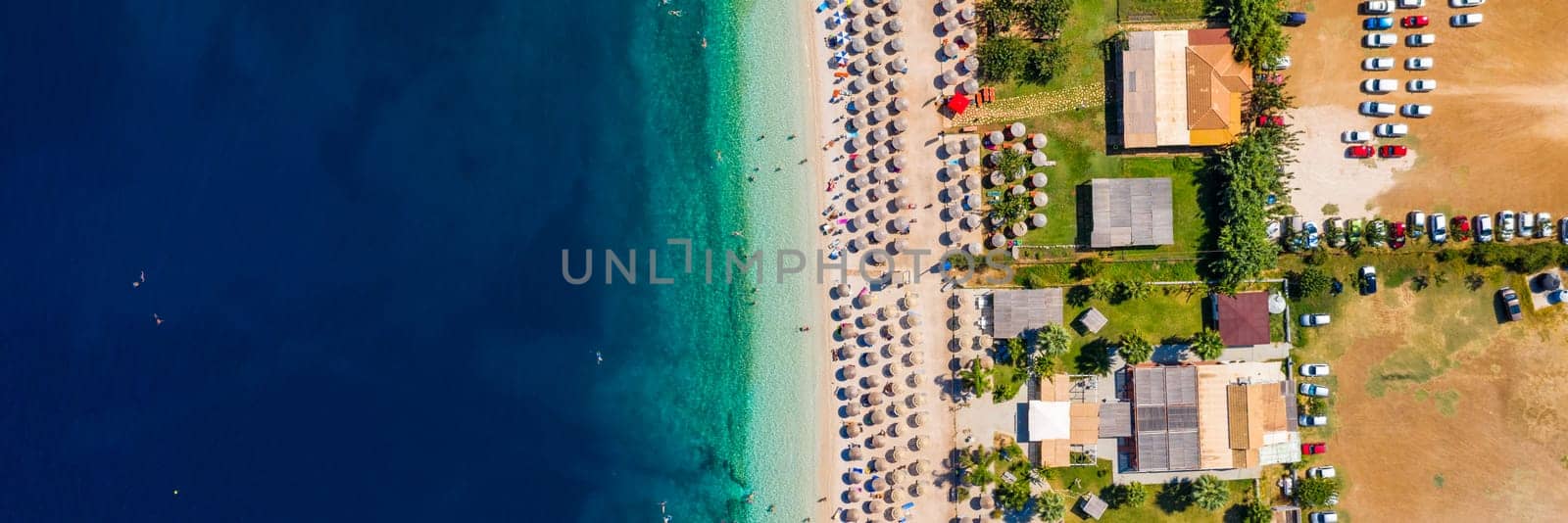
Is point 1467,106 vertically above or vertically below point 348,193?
above

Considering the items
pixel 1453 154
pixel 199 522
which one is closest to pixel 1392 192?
pixel 1453 154

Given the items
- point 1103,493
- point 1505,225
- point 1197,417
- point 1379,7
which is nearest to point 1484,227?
point 1505,225

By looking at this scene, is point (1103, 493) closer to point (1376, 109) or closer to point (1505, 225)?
point (1376, 109)

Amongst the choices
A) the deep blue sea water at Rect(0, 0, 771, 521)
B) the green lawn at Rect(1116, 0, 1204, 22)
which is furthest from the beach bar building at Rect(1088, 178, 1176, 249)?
the deep blue sea water at Rect(0, 0, 771, 521)

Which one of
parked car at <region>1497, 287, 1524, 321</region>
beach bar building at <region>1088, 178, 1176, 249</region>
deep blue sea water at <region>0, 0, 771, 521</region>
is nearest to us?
beach bar building at <region>1088, 178, 1176, 249</region>

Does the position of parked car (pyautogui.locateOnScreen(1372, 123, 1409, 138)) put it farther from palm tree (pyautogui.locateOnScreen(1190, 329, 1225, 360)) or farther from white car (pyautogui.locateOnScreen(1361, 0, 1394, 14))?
palm tree (pyautogui.locateOnScreen(1190, 329, 1225, 360))

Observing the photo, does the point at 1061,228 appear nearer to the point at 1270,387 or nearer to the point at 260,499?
the point at 1270,387
